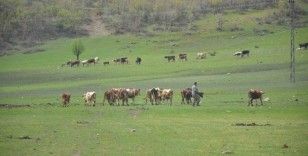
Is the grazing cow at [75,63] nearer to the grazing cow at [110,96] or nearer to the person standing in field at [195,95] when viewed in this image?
the grazing cow at [110,96]

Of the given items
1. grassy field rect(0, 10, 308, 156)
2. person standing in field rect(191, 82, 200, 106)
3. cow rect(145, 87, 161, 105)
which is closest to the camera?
grassy field rect(0, 10, 308, 156)

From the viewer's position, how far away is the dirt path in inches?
5703

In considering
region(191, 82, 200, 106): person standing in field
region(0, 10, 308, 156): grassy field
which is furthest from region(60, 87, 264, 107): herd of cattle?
region(191, 82, 200, 106): person standing in field

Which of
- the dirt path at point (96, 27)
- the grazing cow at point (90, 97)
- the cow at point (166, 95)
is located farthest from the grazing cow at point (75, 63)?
the cow at point (166, 95)

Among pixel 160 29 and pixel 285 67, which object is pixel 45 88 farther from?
pixel 160 29

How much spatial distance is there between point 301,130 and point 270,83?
27.7 metres

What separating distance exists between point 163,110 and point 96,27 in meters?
114

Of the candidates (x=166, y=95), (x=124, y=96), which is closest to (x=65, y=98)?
(x=124, y=96)

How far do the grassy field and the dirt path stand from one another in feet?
117

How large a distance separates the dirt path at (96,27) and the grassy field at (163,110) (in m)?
35.7

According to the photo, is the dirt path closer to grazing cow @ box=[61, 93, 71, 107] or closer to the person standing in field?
grazing cow @ box=[61, 93, 71, 107]

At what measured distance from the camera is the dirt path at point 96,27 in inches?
5703

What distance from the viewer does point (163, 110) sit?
4084cm

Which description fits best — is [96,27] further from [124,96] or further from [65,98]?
[124,96]
